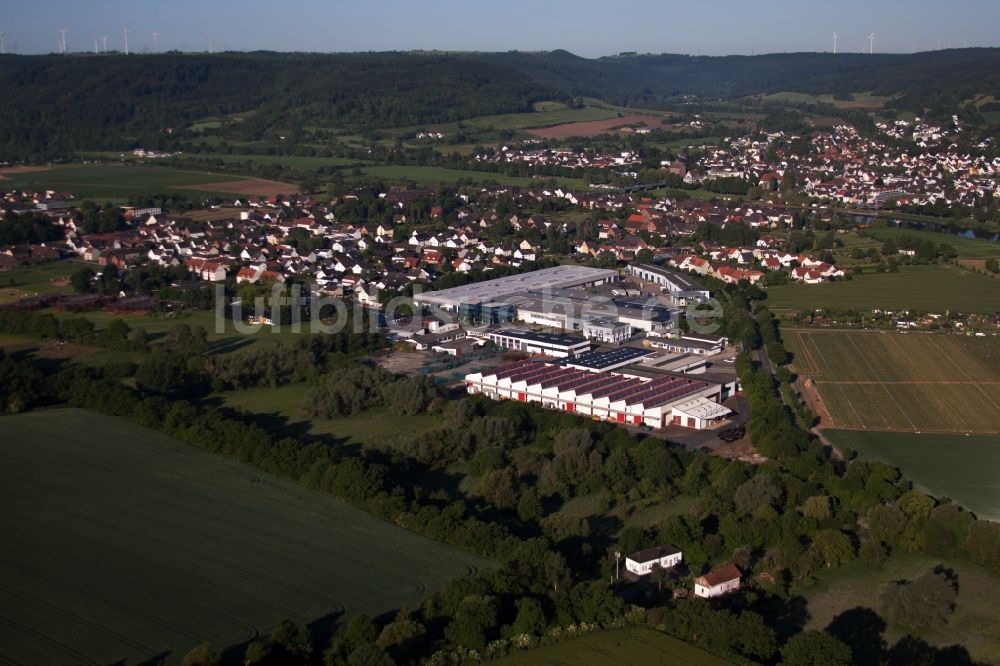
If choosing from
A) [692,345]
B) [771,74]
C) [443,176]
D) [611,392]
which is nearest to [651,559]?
[611,392]

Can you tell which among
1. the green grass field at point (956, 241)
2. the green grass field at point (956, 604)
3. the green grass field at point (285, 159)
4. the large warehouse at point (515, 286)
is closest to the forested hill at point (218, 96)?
the green grass field at point (285, 159)

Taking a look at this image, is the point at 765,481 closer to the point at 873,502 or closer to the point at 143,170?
the point at 873,502

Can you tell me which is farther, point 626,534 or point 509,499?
point 509,499

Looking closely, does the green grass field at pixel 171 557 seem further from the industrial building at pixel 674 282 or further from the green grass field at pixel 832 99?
the green grass field at pixel 832 99

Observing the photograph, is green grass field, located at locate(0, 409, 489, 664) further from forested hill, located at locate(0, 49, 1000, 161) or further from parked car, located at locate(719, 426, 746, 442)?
forested hill, located at locate(0, 49, 1000, 161)

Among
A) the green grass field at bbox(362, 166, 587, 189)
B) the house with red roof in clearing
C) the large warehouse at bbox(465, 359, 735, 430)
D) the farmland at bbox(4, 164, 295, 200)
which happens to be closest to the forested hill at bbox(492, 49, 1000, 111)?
the green grass field at bbox(362, 166, 587, 189)

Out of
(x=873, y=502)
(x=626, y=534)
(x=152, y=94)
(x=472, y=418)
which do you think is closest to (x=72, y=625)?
(x=626, y=534)

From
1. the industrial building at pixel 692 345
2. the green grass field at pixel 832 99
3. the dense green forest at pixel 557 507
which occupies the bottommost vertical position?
the dense green forest at pixel 557 507
